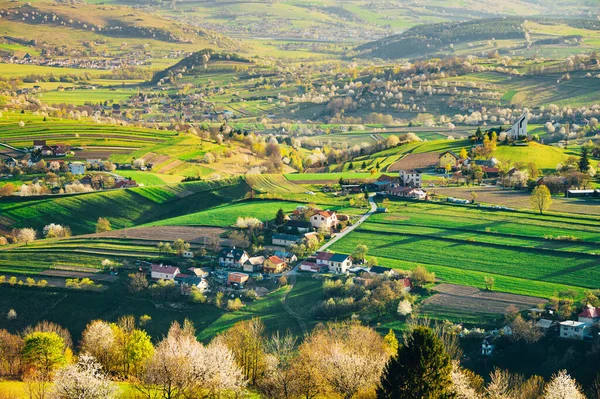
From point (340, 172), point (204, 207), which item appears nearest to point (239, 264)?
point (204, 207)


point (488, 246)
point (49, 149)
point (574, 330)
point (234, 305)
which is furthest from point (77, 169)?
point (574, 330)

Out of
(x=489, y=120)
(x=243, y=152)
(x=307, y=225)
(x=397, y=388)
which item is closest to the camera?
(x=397, y=388)

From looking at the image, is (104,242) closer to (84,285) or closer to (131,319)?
(84,285)

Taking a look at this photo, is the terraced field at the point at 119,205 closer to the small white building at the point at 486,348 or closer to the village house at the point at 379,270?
the village house at the point at 379,270

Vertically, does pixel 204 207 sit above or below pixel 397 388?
below

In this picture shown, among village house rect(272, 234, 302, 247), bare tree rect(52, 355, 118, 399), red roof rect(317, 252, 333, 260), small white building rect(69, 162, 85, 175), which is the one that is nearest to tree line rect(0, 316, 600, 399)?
bare tree rect(52, 355, 118, 399)

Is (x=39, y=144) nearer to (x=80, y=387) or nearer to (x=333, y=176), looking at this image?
(x=333, y=176)
